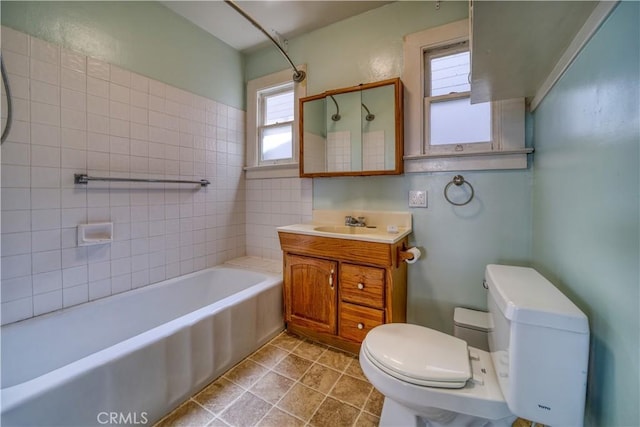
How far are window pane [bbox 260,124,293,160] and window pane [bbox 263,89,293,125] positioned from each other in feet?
0.27

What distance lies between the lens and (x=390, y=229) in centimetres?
176

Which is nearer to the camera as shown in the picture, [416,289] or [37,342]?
[37,342]

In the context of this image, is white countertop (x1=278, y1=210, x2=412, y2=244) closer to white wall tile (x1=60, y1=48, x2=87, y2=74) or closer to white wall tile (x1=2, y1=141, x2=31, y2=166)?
white wall tile (x1=2, y1=141, x2=31, y2=166)

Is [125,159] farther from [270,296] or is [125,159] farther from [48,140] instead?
[270,296]

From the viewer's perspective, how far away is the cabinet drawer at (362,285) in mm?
1543

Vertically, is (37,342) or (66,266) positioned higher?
(66,266)

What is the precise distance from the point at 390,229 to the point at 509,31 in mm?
1170

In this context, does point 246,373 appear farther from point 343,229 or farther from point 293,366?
point 343,229

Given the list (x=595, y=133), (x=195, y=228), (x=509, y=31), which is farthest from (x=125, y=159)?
(x=595, y=133)

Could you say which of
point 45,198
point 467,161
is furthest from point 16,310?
point 467,161

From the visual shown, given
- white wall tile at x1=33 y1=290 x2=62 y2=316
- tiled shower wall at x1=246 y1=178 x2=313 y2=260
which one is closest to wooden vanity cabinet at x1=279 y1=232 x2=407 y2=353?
tiled shower wall at x1=246 y1=178 x2=313 y2=260

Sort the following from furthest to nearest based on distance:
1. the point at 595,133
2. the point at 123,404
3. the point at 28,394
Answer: the point at 123,404, the point at 28,394, the point at 595,133

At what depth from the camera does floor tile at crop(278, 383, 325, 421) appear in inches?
49.6

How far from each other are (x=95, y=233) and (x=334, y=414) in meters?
1.79
